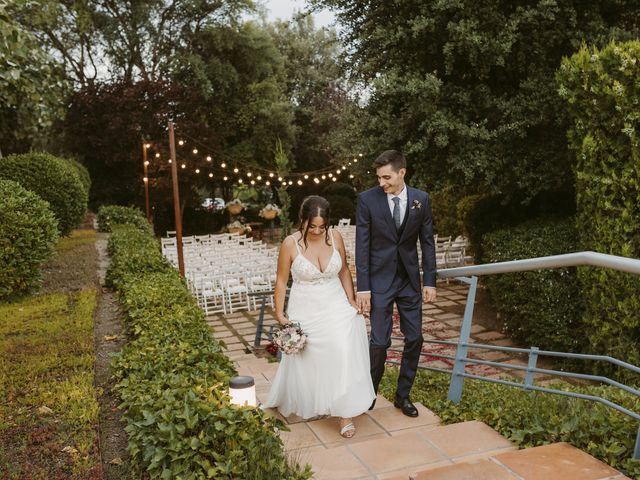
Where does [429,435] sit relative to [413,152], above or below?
below

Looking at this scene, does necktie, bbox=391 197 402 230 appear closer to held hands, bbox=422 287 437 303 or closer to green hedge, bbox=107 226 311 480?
held hands, bbox=422 287 437 303

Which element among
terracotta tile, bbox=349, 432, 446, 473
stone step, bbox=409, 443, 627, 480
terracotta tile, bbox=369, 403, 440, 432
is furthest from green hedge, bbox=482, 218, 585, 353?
stone step, bbox=409, 443, 627, 480

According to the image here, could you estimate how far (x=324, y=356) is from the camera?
3727 mm

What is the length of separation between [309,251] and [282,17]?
2919 cm

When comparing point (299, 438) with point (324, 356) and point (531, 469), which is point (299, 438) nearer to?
point (324, 356)

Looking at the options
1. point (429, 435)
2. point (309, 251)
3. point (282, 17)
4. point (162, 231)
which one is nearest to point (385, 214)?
point (309, 251)

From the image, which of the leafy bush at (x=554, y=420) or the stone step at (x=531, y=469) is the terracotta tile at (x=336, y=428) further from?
the stone step at (x=531, y=469)

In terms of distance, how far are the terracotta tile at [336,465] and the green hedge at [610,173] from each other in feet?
16.2

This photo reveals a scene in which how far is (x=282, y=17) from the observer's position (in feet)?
101

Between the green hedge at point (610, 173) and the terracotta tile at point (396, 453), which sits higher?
the green hedge at point (610, 173)

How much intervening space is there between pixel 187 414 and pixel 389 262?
1.60 meters

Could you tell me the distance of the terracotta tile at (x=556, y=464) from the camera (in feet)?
8.21

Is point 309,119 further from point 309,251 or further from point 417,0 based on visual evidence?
point 309,251

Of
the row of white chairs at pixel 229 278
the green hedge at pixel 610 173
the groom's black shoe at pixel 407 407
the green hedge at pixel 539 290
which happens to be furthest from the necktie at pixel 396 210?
the row of white chairs at pixel 229 278
